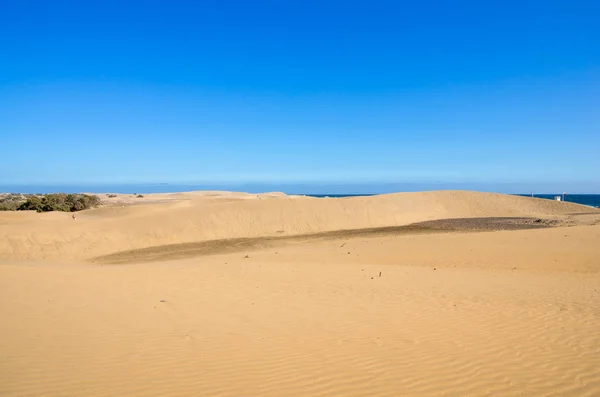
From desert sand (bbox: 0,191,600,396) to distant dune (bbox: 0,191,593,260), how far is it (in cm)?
299

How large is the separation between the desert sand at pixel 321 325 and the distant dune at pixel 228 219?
2.99 meters

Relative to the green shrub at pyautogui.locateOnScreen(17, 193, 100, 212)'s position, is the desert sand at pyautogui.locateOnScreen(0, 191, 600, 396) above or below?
below

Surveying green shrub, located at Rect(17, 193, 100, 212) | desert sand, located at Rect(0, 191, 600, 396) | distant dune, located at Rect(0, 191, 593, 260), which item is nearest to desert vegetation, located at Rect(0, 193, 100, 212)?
green shrub, located at Rect(17, 193, 100, 212)

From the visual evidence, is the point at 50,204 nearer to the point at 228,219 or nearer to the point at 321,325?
the point at 228,219

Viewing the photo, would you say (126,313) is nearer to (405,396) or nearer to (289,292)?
(289,292)

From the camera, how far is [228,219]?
99.2 feet

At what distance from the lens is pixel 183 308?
855 centimetres

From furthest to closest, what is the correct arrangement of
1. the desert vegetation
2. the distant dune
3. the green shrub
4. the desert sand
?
1. the green shrub
2. the desert vegetation
3. the distant dune
4. the desert sand

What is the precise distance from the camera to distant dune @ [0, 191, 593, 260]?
23.0 metres

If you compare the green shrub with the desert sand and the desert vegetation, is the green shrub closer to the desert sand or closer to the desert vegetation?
the desert vegetation

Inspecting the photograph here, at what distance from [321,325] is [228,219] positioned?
77.2ft

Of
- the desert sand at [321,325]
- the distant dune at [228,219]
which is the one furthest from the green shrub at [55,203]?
the desert sand at [321,325]

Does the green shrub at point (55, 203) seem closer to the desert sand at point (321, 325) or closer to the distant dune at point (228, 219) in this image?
the distant dune at point (228, 219)

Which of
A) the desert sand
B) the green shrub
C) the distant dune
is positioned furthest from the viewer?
the green shrub
